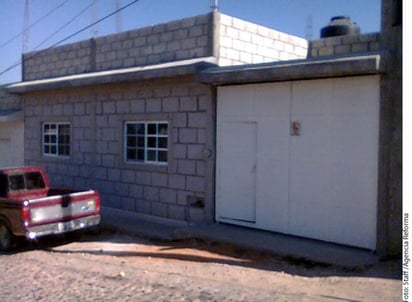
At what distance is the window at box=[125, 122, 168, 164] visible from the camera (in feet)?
38.1

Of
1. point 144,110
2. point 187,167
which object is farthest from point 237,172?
point 144,110

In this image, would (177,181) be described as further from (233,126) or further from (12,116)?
(12,116)

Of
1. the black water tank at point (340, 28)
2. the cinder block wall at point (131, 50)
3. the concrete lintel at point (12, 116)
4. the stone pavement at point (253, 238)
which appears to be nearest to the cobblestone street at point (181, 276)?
the stone pavement at point (253, 238)

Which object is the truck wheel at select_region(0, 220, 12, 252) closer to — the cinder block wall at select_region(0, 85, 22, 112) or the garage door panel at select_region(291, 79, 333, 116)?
the garage door panel at select_region(291, 79, 333, 116)

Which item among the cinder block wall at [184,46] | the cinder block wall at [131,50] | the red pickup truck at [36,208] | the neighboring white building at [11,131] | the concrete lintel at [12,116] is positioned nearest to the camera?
the red pickup truck at [36,208]

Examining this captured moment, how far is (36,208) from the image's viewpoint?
29.9 feet

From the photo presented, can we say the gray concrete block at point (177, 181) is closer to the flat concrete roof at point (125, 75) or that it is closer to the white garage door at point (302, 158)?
the white garage door at point (302, 158)

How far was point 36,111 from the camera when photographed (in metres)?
15.6

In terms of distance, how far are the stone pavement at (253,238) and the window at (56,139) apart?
357cm

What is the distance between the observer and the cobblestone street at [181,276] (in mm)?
6363

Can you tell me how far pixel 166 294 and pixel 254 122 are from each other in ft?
14.6

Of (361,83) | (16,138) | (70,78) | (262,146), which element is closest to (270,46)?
(262,146)

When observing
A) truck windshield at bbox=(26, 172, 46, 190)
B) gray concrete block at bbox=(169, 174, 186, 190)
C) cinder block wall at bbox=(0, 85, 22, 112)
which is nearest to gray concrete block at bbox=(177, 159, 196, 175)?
gray concrete block at bbox=(169, 174, 186, 190)

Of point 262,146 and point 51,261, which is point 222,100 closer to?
point 262,146
